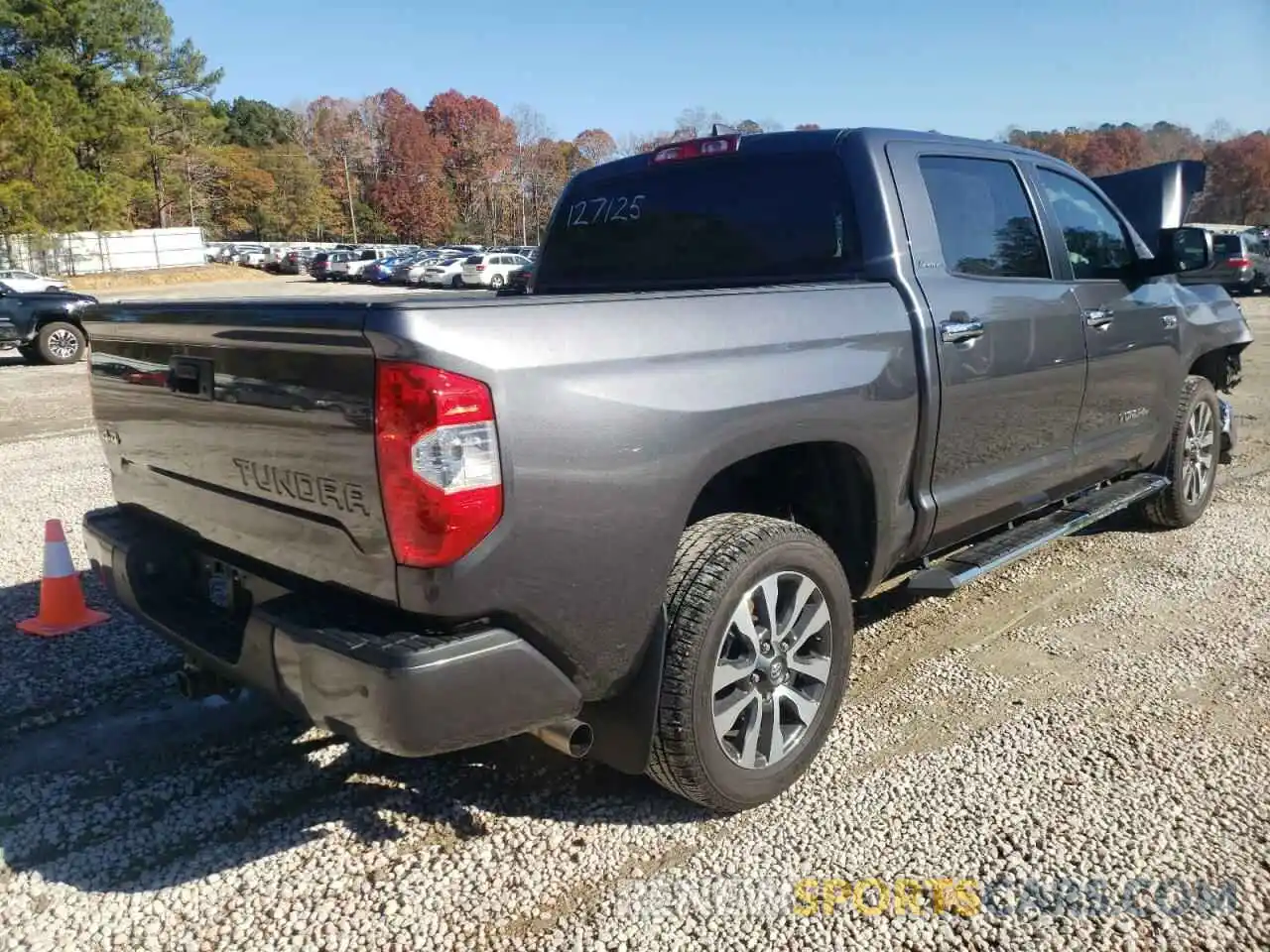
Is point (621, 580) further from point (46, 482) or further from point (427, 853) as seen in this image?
point (46, 482)

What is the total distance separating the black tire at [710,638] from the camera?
2.69 m

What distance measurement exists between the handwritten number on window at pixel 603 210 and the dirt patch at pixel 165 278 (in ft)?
154

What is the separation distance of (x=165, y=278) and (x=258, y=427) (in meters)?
54.5

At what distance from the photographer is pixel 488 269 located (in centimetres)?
4322

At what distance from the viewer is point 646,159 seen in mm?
4223

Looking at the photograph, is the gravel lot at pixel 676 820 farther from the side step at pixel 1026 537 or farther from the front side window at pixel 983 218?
the front side window at pixel 983 218

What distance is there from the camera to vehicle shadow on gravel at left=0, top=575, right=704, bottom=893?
2842 millimetres

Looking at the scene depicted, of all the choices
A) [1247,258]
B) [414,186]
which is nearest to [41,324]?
[1247,258]

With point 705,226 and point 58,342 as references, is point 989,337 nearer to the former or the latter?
point 705,226

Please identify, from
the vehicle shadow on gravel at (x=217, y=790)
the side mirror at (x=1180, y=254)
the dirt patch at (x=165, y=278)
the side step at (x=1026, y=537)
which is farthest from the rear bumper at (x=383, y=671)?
the dirt patch at (x=165, y=278)

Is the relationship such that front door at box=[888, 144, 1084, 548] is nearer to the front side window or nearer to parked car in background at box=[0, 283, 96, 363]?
the front side window

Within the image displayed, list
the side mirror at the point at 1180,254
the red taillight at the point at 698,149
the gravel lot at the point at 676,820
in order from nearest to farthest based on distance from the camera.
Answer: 1. the gravel lot at the point at 676,820
2. the red taillight at the point at 698,149
3. the side mirror at the point at 1180,254

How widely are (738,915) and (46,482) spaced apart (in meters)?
6.68

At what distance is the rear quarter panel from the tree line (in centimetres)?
4757
